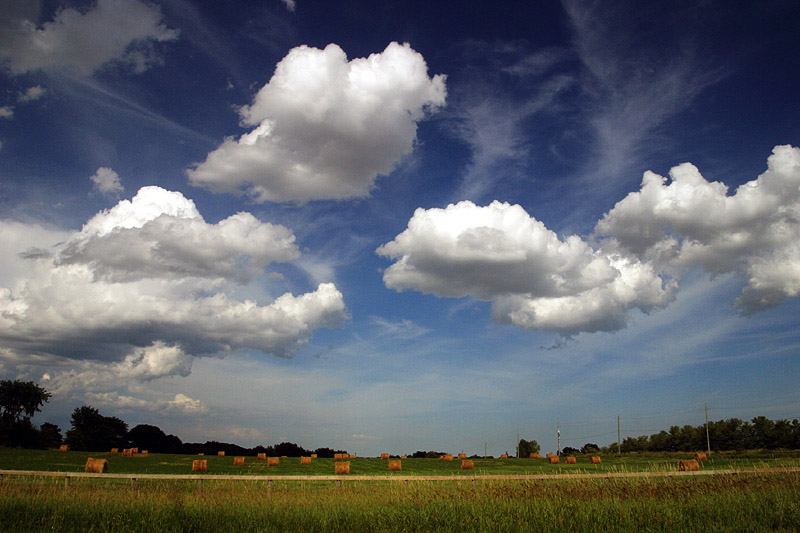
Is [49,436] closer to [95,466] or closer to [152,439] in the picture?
[152,439]

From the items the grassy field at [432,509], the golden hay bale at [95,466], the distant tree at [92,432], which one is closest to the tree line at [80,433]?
the distant tree at [92,432]

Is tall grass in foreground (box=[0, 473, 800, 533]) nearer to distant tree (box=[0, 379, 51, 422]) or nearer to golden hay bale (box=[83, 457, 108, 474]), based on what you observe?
golden hay bale (box=[83, 457, 108, 474])

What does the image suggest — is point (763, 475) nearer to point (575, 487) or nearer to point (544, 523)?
point (575, 487)

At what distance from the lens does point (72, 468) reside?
3494cm

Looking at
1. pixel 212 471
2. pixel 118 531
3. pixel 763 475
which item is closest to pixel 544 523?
pixel 118 531

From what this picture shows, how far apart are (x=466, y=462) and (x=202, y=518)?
33.3 m

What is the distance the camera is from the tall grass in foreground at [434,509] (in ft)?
39.1

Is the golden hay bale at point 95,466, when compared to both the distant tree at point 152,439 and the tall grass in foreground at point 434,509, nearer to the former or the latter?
the tall grass in foreground at point 434,509

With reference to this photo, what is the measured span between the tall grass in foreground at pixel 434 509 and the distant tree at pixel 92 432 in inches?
3247

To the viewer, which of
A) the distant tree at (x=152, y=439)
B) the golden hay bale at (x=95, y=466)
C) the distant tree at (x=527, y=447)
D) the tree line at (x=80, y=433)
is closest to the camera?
the golden hay bale at (x=95, y=466)

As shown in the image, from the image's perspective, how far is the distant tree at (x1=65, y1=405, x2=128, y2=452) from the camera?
85.7m

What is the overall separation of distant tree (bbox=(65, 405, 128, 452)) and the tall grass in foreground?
271 ft

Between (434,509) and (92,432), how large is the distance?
3726 inches

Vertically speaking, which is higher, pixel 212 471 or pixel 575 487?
pixel 575 487
